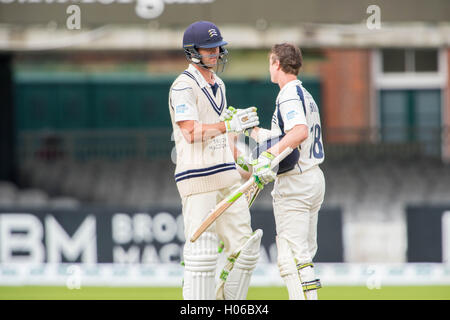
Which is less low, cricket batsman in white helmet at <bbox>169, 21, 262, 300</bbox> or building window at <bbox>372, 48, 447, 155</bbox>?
building window at <bbox>372, 48, 447, 155</bbox>

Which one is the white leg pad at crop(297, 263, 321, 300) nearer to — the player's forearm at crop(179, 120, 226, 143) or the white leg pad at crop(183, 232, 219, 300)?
the white leg pad at crop(183, 232, 219, 300)

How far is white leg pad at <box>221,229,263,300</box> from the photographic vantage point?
15.6ft

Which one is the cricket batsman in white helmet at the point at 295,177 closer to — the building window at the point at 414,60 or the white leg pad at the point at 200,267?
the white leg pad at the point at 200,267

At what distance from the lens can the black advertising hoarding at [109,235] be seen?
27.1 feet

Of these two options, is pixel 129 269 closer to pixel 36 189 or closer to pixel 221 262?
pixel 221 262

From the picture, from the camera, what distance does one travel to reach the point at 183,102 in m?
4.64

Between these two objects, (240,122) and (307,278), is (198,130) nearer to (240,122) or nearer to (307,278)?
(240,122)

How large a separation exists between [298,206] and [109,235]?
3962 mm

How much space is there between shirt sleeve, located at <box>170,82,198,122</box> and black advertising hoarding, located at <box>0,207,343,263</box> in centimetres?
376

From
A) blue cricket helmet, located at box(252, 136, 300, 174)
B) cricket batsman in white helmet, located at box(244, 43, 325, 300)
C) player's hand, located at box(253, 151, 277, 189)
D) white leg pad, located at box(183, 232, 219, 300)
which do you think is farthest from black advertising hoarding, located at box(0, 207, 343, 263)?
player's hand, located at box(253, 151, 277, 189)

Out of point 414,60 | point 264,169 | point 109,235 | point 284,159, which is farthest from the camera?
point 414,60

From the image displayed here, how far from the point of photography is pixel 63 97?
1875cm

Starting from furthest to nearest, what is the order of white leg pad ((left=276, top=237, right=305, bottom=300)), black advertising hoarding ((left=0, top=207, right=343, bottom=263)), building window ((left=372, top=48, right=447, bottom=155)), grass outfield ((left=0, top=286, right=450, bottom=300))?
building window ((left=372, top=48, right=447, bottom=155)), black advertising hoarding ((left=0, top=207, right=343, bottom=263)), grass outfield ((left=0, top=286, right=450, bottom=300)), white leg pad ((left=276, top=237, right=305, bottom=300))

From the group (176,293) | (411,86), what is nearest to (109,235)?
(176,293)
